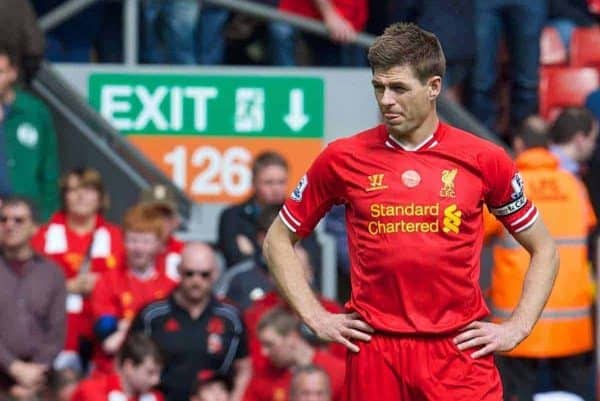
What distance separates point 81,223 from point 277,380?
147cm

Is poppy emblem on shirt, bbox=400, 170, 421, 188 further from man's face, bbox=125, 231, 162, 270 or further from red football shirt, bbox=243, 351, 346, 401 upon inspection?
man's face, bbox=125, 231, 162, 270

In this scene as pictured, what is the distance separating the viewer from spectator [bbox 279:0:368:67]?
1197 centimetres

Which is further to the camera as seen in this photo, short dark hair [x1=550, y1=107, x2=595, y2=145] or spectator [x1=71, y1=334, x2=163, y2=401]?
short dark hair [x1=550, y1=107, x2=595, y2=145]

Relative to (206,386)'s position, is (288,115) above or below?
above

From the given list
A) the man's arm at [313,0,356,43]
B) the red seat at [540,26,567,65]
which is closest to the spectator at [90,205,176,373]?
the man's arm at [313,0,356,43]

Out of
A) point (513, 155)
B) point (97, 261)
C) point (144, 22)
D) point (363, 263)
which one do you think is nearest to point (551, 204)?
point (513, 155)

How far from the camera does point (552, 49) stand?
45.0ft

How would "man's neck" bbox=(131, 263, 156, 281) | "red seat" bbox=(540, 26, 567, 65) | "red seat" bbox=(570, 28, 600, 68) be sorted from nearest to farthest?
"man's neck" bbox=(131, 263, 156, 281)
"red seat" bbox=(540, 26, 567, 65)
"red seat" bbox=(570, 28, 600, 68)

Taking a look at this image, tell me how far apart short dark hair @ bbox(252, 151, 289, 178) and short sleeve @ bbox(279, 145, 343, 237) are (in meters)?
3.94

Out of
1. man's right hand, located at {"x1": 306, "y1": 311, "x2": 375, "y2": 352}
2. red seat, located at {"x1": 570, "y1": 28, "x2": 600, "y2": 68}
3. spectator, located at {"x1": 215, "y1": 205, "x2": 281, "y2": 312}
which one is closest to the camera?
man's right hand, located at {"x1": 306, "y1": 311, "x2": 375, "y2": 352}

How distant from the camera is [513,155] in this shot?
39.3ft

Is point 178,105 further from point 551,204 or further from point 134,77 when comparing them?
point 551,204

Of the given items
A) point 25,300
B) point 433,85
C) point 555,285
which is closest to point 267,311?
point 25,300

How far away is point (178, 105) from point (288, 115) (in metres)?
0.67
